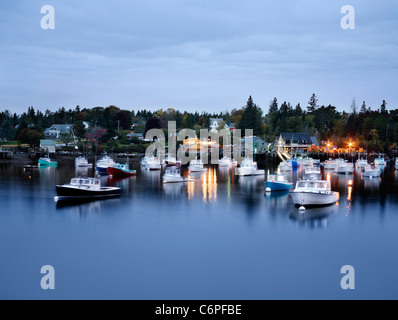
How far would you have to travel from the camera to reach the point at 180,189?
61281 millimetres

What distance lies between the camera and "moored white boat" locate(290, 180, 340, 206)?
1635 inches

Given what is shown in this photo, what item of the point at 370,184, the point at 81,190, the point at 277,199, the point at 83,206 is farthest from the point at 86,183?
the point at 370,184

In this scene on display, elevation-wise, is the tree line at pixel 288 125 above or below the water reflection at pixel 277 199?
above

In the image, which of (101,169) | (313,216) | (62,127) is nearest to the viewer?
(313,216)

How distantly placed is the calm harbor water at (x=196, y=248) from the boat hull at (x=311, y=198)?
93 cm

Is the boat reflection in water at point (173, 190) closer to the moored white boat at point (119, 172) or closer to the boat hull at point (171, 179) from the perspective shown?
the boat hull at point (171, 179)

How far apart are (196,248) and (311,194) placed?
1662 cm

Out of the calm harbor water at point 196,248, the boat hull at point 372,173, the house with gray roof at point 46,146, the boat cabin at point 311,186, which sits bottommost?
the calm harbor water at point 196,248

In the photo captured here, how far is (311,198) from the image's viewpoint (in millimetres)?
41906

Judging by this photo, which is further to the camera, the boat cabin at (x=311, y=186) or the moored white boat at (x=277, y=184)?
the moored white boat at (x=277, y=184)

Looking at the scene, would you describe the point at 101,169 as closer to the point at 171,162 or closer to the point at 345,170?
the point at 171,162

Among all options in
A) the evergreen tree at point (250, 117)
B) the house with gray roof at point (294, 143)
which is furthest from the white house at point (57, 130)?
the house with gray roof at point (294, 143)

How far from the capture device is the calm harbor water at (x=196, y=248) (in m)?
23.3

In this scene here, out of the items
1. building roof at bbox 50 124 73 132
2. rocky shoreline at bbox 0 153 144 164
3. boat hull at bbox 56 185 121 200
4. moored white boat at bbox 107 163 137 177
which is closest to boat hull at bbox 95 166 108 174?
moored white boat at bbox 107 163 137 177
